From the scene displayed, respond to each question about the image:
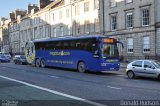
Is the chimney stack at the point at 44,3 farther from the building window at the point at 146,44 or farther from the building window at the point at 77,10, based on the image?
the building window at the point at 146,44

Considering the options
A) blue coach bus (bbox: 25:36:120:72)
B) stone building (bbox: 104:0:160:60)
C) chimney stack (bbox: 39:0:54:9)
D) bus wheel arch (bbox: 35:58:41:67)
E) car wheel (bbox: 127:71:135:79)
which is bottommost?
car wheel (bbox: 127:71:135:79)

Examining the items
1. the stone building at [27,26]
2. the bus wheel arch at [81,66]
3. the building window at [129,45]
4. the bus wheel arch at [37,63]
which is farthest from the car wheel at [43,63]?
the stone building at [27,26]

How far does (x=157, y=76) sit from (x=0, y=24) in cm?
10055

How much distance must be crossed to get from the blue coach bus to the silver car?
4119 millimetres

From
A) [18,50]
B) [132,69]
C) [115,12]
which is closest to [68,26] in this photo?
[115,12]

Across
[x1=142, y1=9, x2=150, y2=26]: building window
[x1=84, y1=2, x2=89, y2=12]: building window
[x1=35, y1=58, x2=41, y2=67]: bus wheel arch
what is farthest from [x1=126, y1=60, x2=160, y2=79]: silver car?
[x1=84, y1=2, x2=89, y2=12]: building window

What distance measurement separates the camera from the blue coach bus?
26.3 meters

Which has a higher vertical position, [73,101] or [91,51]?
[91,51]

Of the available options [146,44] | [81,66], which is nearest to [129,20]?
[146,44]

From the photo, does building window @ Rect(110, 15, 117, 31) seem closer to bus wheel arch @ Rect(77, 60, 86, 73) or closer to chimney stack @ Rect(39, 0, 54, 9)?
bus wheel arch @ Rect(77, 60, 86, 73)

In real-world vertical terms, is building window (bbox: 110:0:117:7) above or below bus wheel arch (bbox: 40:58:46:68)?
above

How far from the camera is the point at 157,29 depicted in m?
42.4

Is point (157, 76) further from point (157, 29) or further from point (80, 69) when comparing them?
point (157, 29)

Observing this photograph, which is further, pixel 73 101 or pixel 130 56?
pixel 130 56
